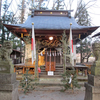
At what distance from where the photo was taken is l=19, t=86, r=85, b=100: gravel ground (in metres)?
4.75

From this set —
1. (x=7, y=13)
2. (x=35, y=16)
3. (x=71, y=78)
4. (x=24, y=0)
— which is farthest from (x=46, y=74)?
(x=24, y=0)

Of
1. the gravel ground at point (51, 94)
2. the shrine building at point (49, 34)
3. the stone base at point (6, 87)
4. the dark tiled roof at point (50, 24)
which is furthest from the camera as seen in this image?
the dark tiled roof at point (50, 24)

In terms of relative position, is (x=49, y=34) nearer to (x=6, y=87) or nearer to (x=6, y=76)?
(x=6, y=76)

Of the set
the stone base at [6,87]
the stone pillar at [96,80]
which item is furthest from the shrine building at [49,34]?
the stone pillar at [96,80]

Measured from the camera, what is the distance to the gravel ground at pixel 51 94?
4750 mm

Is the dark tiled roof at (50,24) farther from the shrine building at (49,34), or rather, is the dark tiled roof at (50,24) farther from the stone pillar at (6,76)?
the stone pillar at (6,76)

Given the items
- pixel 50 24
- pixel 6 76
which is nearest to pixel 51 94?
pixel 6 76

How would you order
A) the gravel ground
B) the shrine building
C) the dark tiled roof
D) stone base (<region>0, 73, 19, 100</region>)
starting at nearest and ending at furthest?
1. stone base (<region>0, 73, 19, 100</region>)
2. the gravel ground
3. the shrine building
4. the dark tiled roof

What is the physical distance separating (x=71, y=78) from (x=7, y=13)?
18.3m

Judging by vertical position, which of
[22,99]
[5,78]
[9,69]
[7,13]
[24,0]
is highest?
[24,0]

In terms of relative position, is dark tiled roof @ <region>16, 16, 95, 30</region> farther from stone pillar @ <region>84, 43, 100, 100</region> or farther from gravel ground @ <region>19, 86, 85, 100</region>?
gravel ground @ <region>19, 86, 85, 100</region>

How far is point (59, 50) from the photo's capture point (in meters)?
8.30

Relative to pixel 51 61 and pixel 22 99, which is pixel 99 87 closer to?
pixel 22 99

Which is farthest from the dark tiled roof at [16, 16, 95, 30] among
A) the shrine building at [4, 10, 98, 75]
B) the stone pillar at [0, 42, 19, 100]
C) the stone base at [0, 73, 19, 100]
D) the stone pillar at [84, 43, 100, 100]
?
the stone base at [0, 73, 19, 100]
